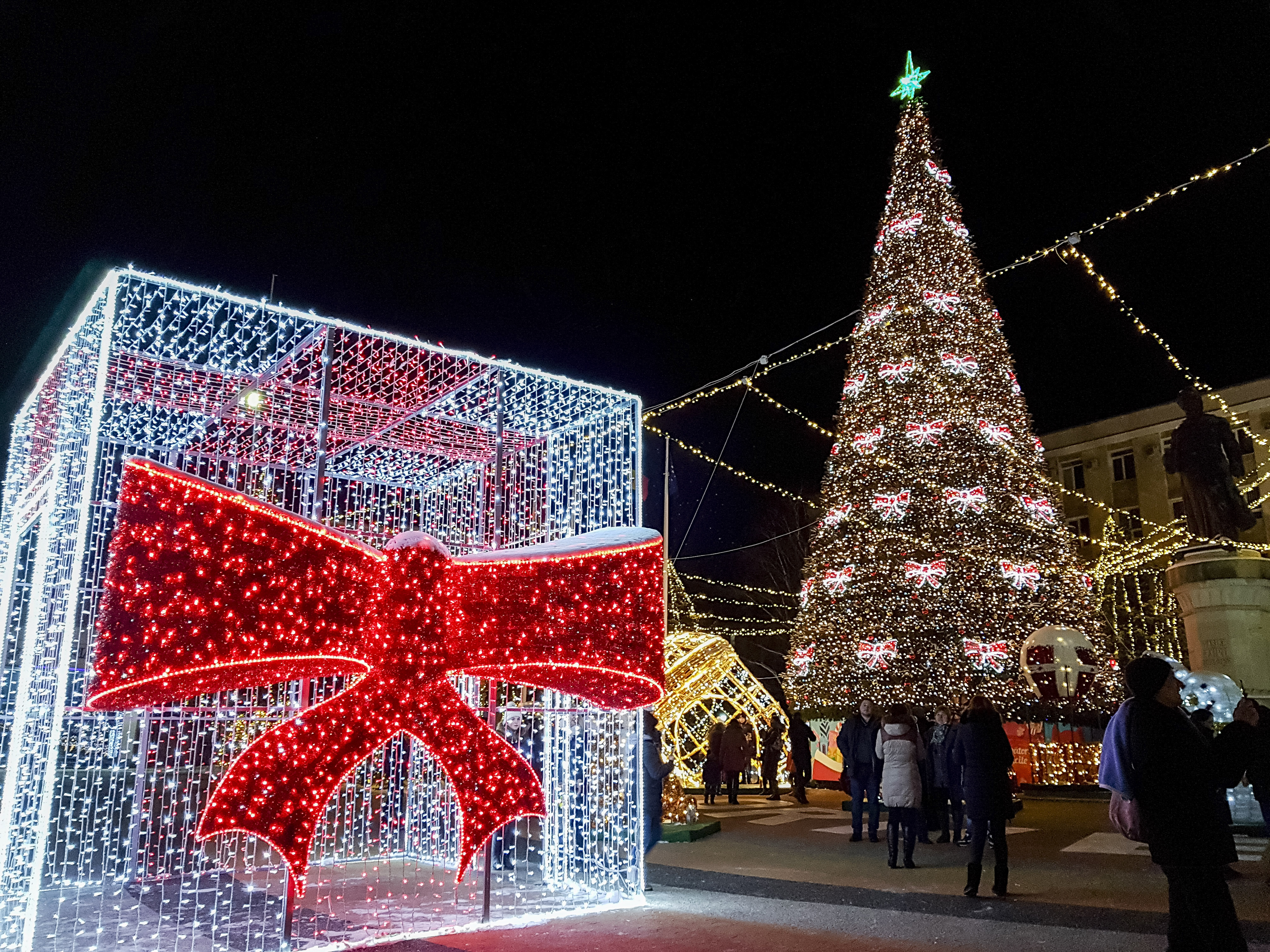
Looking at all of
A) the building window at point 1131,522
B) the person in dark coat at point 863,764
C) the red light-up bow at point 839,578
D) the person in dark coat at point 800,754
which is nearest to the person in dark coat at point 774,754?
the person in dark coat at point 800,754

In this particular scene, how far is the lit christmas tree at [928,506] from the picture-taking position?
639 inches

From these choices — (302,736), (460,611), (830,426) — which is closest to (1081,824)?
(460,611)

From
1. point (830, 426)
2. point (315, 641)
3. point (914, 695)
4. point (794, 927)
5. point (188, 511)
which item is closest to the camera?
point (188, 511)

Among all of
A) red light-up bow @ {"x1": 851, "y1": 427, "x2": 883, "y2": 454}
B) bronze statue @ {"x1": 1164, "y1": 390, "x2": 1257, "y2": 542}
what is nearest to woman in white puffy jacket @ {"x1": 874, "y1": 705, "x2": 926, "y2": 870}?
bronze statue @ {"x1": 1164, "y1": 390, "x2": 1257, "y2": 542}

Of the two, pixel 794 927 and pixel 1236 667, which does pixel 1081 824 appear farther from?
pixel 794 927

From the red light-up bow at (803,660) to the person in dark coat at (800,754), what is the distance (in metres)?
1.00

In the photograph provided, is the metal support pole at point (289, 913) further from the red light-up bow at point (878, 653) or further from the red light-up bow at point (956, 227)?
the red light-up bow at point (956, 227)

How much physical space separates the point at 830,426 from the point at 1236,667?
1914 centimetres

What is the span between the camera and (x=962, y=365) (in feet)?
56.6

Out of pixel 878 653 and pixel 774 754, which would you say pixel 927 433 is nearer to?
pixel 878 653

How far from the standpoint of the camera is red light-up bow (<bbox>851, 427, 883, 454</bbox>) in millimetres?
17484

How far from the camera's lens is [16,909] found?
5.94 meters

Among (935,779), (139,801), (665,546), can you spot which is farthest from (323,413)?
(935,779)

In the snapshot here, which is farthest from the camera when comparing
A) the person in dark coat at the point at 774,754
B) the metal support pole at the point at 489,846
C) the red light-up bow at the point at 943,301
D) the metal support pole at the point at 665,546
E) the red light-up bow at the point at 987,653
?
the red light-up bow at the point at 943,301
